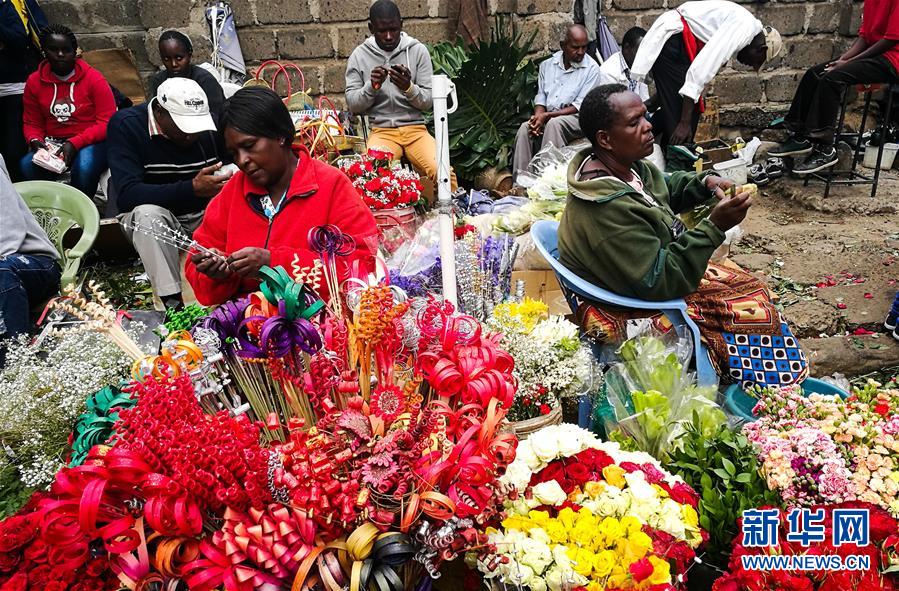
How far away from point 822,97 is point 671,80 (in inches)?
83.3

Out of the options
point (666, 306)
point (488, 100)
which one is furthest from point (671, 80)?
point (666, 306)

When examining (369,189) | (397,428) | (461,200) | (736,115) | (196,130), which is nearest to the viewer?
(397,428)

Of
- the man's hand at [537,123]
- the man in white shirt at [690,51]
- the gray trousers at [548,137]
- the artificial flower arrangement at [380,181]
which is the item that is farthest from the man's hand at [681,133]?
the artificial flower arrangement at [380,181]

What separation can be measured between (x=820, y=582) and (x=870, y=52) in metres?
6.07

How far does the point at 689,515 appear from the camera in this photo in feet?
5.60

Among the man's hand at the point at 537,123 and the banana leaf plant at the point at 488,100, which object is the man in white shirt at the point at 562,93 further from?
the banana leaf plant at the point at 488,100

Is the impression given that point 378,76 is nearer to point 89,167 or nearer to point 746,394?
point 89,167

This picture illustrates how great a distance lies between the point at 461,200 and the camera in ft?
17.8

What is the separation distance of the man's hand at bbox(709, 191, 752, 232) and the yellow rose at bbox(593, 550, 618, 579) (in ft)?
4.90

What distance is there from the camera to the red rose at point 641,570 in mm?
1454

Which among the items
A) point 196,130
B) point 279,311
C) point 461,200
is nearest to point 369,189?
point 461,200

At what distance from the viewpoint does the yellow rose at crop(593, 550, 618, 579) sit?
4.97 feet

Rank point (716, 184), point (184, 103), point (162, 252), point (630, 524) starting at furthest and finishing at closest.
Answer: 1. point (162, 252)
2. point (184, 103)
3. point (716, 184)
4. point (630, 524)

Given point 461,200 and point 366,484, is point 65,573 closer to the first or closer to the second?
point 366,484
